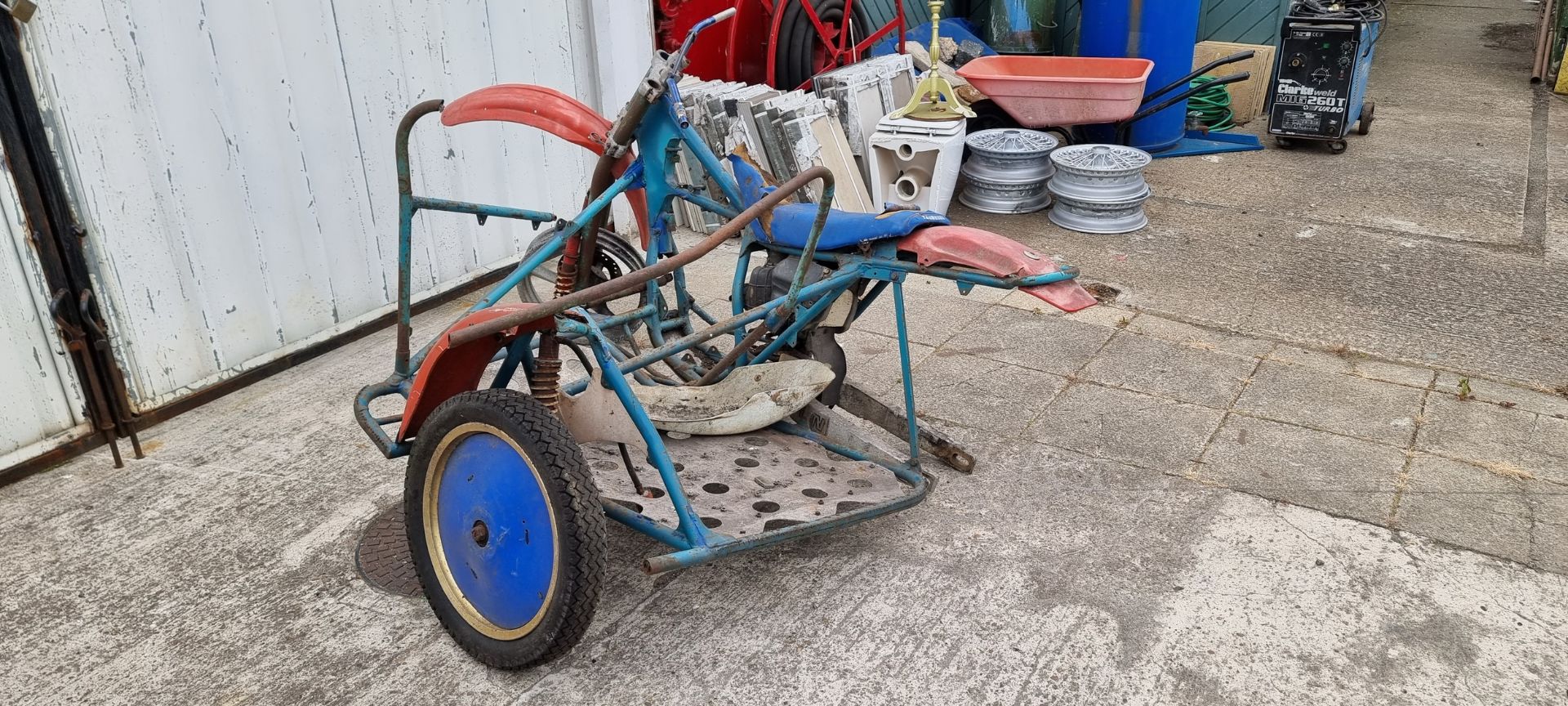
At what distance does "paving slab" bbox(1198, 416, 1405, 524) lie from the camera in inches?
122

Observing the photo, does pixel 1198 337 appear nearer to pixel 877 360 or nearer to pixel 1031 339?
pixel 1031 339

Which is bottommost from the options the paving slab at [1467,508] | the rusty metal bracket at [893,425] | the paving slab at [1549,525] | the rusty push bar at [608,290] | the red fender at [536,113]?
the paving slab at [1549,525]

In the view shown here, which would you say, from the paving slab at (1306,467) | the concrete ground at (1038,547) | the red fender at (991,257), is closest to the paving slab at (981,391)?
the concrete ground at (1038,547)

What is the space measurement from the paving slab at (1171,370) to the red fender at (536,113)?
198 cm

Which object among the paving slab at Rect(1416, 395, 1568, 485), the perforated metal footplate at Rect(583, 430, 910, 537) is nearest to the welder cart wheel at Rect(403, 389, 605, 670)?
the perforated metal footplate at Rect(583, 430, 910, 537)

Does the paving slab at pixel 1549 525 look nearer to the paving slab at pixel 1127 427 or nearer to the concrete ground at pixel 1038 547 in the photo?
the concrete ground at pixel 1038 547

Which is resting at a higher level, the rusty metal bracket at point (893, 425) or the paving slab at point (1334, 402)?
the rusty metal bracket at point (893, 425)

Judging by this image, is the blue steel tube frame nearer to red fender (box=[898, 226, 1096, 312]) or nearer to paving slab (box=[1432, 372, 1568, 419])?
red fender (box=[898, 226, 1096, 312])

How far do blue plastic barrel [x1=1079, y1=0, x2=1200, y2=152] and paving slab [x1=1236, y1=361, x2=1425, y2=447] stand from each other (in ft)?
11.3

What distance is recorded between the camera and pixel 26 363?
10.9 ft

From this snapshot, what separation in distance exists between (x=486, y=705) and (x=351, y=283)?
2.40 meters

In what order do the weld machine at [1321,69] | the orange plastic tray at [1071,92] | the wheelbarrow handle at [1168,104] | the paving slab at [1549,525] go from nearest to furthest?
the paving slab at [1549,525] < the orange plastic tray at [1071,92] < the wheelbarrow handle at [1168,104] < the weld machine at [1321,69]

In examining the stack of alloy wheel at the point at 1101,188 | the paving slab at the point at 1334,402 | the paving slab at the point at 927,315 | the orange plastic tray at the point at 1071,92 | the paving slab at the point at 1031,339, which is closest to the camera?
the paving slab at the point at 1334,402

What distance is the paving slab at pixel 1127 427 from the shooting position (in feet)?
11.1
